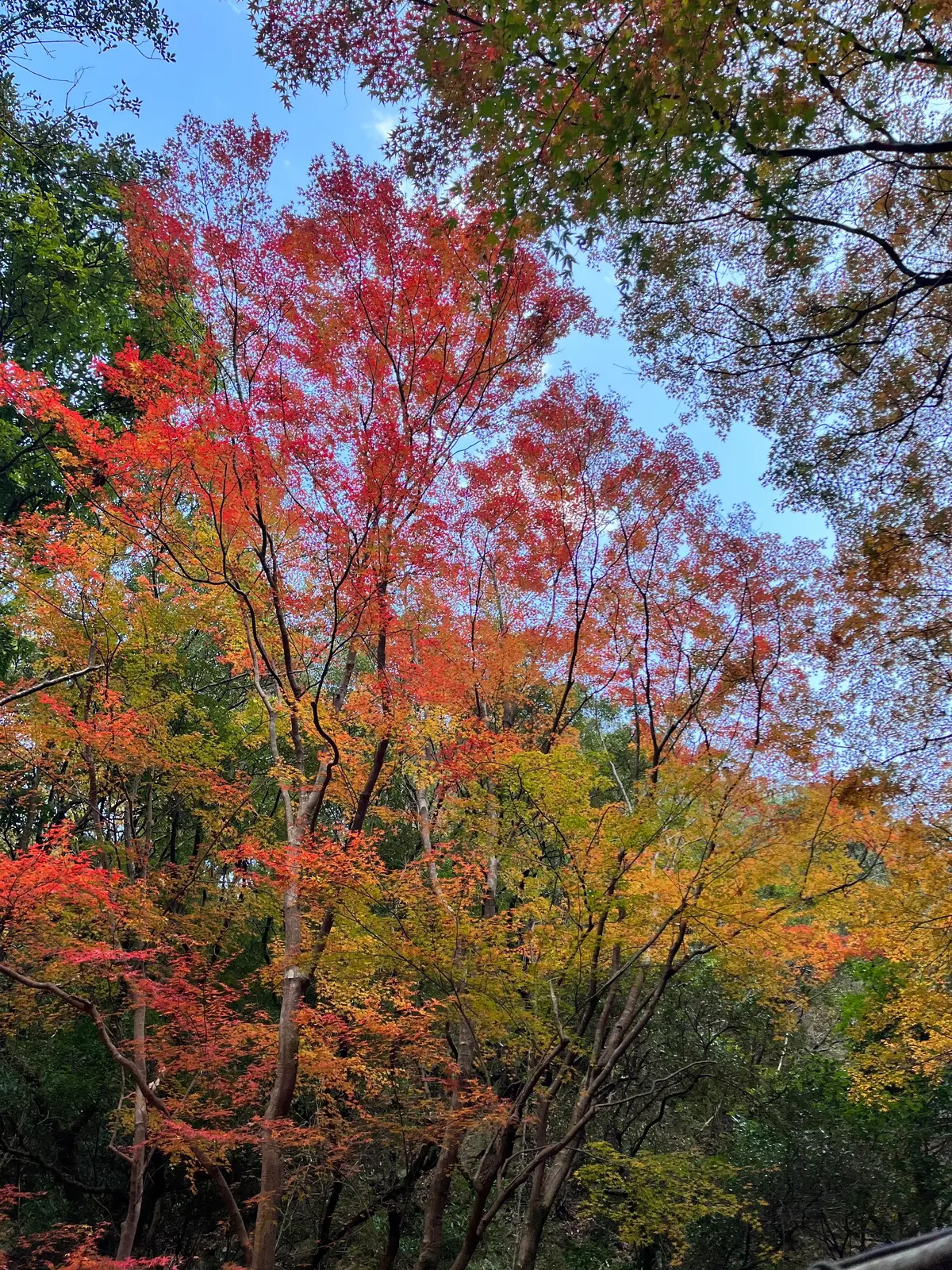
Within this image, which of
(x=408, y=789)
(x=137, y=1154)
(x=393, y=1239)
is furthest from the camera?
(x=408, y=789)

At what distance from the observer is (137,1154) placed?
27.2 ft

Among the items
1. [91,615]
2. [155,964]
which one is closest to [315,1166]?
[155,964]

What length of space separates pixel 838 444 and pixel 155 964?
10.8m

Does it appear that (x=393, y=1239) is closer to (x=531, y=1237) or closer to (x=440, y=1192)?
(x=440, y=1192)

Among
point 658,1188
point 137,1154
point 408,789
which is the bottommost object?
point 658,1188

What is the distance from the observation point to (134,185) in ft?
27.7

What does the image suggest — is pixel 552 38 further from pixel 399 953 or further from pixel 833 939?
pixel 833 939

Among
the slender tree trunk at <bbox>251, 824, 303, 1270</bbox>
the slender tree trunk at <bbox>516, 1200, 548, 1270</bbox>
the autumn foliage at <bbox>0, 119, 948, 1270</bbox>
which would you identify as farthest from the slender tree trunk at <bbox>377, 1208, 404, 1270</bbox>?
the slender tree trunk at <bbox>516, 1200, 548, 1270</bbox>

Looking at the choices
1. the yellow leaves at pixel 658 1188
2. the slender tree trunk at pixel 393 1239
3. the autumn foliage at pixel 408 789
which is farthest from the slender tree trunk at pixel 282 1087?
the yellow leaves at pixel 658 1188

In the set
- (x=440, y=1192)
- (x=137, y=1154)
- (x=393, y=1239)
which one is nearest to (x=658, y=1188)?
(x=440, y=1192)

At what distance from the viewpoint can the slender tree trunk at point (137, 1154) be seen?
7.96 m

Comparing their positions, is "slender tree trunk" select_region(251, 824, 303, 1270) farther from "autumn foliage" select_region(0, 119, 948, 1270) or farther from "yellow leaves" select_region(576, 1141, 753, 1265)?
"yellow leaves" select_region(576, 1141, 753, 1265)

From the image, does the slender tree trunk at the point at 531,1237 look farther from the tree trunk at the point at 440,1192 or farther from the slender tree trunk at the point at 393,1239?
the slender tree trunk at the point at 393,1239

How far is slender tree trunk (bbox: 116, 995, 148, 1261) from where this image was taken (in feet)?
26.1
